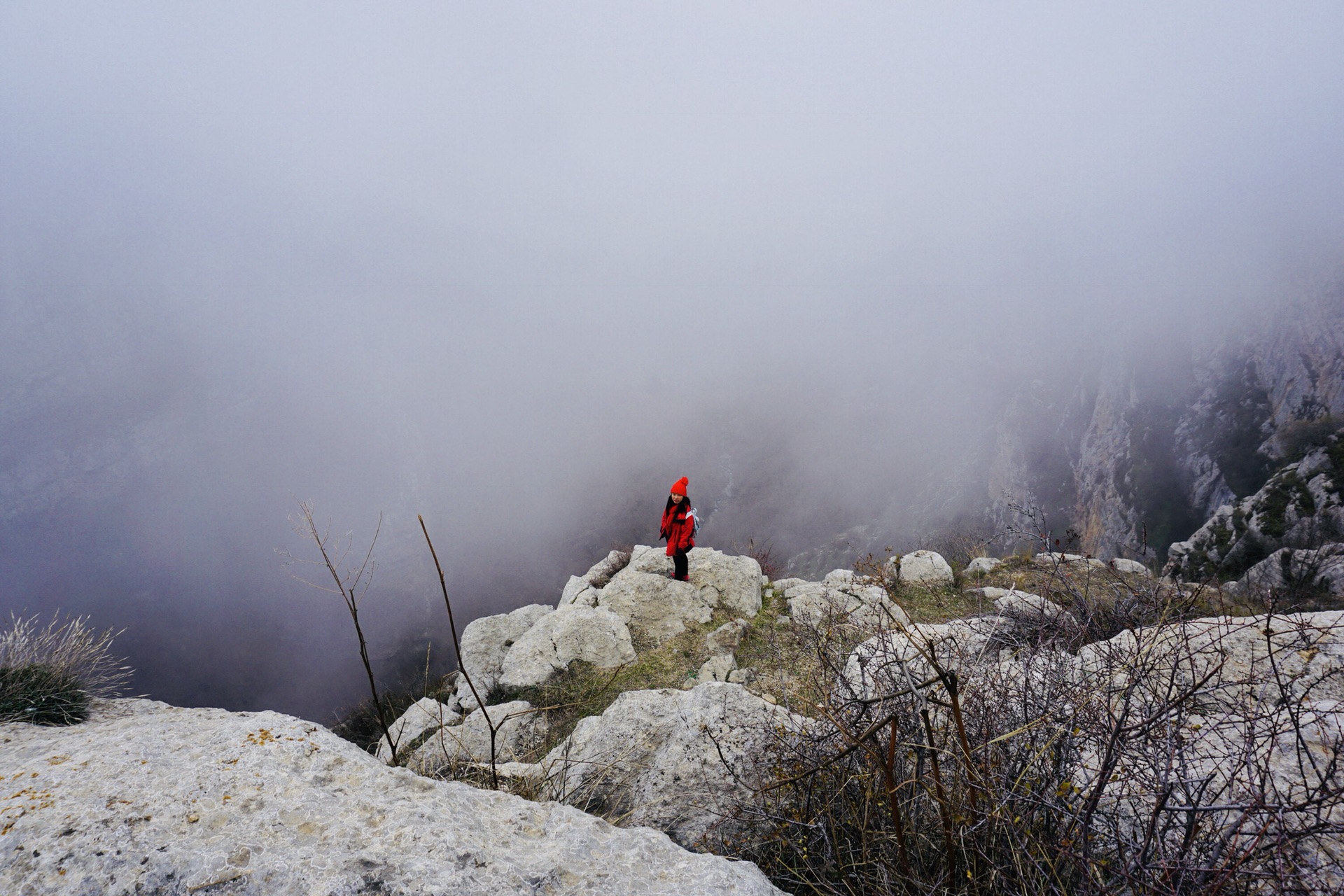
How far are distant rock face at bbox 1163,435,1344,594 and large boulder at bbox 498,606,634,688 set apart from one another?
54.9ft

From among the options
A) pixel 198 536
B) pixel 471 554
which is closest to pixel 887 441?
pixel 471 554

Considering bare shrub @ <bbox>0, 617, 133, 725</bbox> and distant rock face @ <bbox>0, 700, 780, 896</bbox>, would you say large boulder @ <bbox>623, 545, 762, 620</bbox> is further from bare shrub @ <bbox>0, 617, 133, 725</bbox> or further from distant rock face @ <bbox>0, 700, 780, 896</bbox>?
distant rock face @ <bbox>0, 700, 780, 896</bbox>

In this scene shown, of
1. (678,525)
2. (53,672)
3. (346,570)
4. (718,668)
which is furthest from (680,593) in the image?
(346,570)

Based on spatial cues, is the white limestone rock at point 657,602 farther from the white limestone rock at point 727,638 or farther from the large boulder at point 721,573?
the white limestone rock at point 727,638

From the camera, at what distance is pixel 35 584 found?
6875 centimetres

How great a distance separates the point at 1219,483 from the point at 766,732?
4446cm

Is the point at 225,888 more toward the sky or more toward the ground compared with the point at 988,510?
more toward the sky

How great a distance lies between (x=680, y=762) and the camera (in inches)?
141

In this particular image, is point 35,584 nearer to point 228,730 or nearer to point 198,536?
point 198,536

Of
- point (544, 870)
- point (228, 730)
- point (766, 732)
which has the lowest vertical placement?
point (766, 732)

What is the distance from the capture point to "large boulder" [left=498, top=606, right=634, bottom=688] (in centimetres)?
831

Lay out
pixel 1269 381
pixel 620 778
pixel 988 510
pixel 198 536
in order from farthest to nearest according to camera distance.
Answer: pixel 198 536 → pixel 988 510 → pixel 1269 381 → pixel 620 778

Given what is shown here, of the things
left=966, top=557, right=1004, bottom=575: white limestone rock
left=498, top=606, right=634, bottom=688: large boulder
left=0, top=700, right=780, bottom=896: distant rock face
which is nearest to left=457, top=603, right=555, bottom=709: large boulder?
left=498, top=606, right=634, bottom=688: large boulder

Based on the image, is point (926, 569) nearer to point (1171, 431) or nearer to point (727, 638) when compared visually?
point (727, 638)
